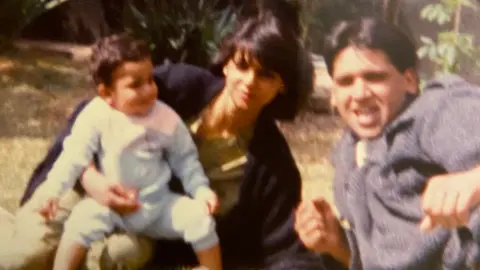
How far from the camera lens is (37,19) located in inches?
40.9

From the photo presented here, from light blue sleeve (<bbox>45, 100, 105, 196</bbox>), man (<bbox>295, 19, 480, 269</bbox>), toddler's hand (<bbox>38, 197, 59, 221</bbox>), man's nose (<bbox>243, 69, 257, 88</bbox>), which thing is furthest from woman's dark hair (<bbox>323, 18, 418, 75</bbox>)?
toddler's hand (<bbox>38, 197, 59, 221</bbox>)

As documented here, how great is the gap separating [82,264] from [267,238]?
11.3 inches

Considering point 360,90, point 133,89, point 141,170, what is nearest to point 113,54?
point 133,89

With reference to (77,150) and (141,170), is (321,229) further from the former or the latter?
(77,150)

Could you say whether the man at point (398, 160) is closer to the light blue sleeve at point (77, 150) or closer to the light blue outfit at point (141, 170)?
the light blue outfit at point (141, 170)

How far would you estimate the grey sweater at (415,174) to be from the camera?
88cm

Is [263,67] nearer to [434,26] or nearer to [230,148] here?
[230,148]

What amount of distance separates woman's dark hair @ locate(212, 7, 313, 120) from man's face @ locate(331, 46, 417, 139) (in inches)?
2.1

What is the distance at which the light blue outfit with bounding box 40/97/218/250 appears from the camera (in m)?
0.96

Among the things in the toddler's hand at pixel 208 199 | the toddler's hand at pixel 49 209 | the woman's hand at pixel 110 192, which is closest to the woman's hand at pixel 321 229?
the toddler's hand at pixel 208 199

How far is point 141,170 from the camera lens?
0.96 metres

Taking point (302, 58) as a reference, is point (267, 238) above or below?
below

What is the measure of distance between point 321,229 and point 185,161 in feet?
0.76

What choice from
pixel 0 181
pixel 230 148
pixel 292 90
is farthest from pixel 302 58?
pixel 0 181
